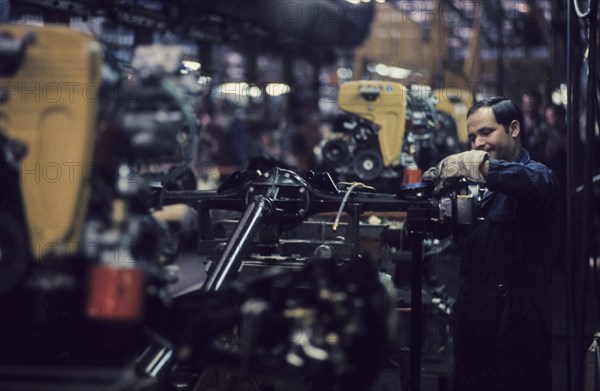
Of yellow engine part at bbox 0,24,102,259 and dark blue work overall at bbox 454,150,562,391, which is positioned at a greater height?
yellow engine part at bbox 0,24,102,259

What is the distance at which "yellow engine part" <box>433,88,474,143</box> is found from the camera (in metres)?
8.62

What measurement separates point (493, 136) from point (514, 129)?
136 mm

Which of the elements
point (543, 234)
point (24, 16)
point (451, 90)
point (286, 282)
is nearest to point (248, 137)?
point (451, 90)

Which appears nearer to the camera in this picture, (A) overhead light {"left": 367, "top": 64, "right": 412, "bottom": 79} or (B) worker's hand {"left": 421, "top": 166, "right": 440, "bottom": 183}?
(B) worker's hand {"left": 421, "top": 166, "right": 440, "bottom": 183}

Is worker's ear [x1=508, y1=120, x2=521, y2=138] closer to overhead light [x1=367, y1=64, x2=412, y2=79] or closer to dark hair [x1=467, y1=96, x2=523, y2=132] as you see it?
dark hair [x1=467, y1=96, x2=523, y2=132]

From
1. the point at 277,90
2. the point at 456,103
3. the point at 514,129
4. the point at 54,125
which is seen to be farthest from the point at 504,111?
the point at 277,90

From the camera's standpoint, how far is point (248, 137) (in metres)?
13.5

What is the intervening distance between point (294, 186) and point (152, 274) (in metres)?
1.28

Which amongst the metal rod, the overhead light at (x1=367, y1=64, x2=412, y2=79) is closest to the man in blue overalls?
the metal rod

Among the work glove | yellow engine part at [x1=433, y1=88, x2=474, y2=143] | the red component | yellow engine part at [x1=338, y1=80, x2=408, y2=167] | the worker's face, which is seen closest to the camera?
the red component

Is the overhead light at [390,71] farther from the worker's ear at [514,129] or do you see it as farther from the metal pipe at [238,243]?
the metal pipe at [238,243]

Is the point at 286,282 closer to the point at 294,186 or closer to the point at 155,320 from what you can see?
the point at 155,320

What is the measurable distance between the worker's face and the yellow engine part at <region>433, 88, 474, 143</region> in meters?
3.92

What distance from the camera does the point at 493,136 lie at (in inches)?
164
